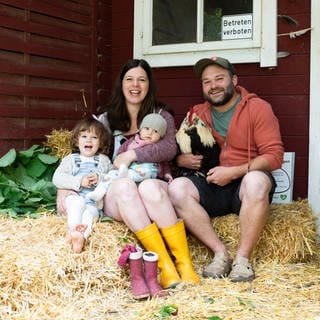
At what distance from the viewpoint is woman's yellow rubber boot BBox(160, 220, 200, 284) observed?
271 cm

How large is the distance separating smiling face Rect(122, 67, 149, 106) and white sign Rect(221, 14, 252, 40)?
1.00 metres

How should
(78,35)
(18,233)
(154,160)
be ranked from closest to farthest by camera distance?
(18,233) < (154,160) < (78,35)

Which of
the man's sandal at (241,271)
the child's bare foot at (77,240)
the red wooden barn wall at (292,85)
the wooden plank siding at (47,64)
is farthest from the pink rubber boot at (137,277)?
the red wooden barn wall at (292,85)

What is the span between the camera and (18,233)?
2693mm

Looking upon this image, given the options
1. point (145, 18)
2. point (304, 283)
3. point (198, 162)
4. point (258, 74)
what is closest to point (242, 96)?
point (198, 162)

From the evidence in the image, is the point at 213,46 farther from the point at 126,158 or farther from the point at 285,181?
the point at 126,158

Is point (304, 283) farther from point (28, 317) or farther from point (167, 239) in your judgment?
point (28, 317)

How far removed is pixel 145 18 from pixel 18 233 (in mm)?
2249

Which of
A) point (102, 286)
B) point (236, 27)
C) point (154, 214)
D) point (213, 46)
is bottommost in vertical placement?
point (102, 286)

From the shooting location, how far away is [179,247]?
8.95ft

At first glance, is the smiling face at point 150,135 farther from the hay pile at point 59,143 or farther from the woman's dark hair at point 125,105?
the hay pile at point 59,143

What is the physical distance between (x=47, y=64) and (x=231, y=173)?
5.46ft

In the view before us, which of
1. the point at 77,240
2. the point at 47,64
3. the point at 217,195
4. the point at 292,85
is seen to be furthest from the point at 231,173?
the point at 47,64

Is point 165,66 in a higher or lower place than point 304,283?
higher
